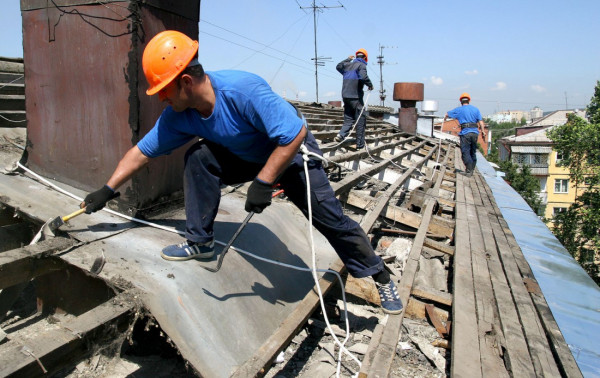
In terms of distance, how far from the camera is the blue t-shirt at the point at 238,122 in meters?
2.09

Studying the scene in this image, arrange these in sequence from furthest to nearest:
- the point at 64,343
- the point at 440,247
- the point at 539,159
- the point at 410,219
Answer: the point at 539,159, the point at 410,219, the point at 440,247, the point at 64,343

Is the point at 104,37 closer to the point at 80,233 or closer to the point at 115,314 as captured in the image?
the point at 80,233

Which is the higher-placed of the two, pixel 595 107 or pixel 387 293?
pixel 595 107

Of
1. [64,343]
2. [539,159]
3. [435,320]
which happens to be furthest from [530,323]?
[539,159]

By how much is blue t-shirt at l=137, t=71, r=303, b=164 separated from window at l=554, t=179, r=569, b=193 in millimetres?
53342

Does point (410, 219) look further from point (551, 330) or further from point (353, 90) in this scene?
point (353, 90)

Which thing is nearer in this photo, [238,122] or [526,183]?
[238,122]

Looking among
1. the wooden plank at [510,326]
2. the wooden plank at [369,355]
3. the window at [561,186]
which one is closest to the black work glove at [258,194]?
the wooden plank at [369,355]

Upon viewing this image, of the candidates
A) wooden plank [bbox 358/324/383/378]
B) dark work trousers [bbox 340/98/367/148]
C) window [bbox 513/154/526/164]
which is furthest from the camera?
window [bbox 513/154/526/164]

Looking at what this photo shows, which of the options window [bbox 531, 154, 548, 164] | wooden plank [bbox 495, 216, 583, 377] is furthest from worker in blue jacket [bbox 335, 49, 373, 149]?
window [bbox 531, 154, 548, 164]

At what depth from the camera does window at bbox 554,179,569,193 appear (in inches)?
1847

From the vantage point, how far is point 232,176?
254 centimetres

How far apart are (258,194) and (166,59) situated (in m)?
0.80

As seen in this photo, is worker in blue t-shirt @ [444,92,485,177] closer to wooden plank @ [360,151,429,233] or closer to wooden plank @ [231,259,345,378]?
wooden plank @ [360,151,429,233]
